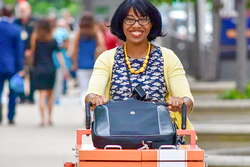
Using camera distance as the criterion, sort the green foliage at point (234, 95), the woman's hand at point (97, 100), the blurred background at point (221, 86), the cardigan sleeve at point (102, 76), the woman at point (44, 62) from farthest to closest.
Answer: the woman at point (44, 62) → the green foliage at point (234, 95) → the blurred background at point (221, 86) → the cardigan sleeve at point (102, 76) → the woman's hand at point (97, 100)

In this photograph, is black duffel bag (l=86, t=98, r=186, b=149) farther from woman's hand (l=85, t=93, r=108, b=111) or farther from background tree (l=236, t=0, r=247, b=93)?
background tree (l=236, t=0, r=247, b=93)

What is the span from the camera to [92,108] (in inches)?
148

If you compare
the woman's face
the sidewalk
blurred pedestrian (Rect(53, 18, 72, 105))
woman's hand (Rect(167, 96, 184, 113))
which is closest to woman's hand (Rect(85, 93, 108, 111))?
woman's hand (Rect(167, 96, 184, 113))

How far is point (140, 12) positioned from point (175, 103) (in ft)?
2.03

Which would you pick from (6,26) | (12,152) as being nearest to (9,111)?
(6,26)

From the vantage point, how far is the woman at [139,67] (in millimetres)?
3848

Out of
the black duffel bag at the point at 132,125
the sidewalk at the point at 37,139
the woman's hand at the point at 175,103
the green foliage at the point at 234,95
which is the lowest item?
the sidewalk at the point at 37,139

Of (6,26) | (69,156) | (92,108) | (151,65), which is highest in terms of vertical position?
(6,26)

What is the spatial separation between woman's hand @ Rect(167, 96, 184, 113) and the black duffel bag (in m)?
0.08

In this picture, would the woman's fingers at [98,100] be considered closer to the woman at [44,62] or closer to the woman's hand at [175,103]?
the woman's hand at [175,103]

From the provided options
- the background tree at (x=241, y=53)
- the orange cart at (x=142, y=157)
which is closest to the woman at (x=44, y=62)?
the background tree at (x=241, y=53)

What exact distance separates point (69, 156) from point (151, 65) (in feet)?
14.5

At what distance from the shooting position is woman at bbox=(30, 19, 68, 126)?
11.5 m

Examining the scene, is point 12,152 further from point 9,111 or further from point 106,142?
point 106,142
